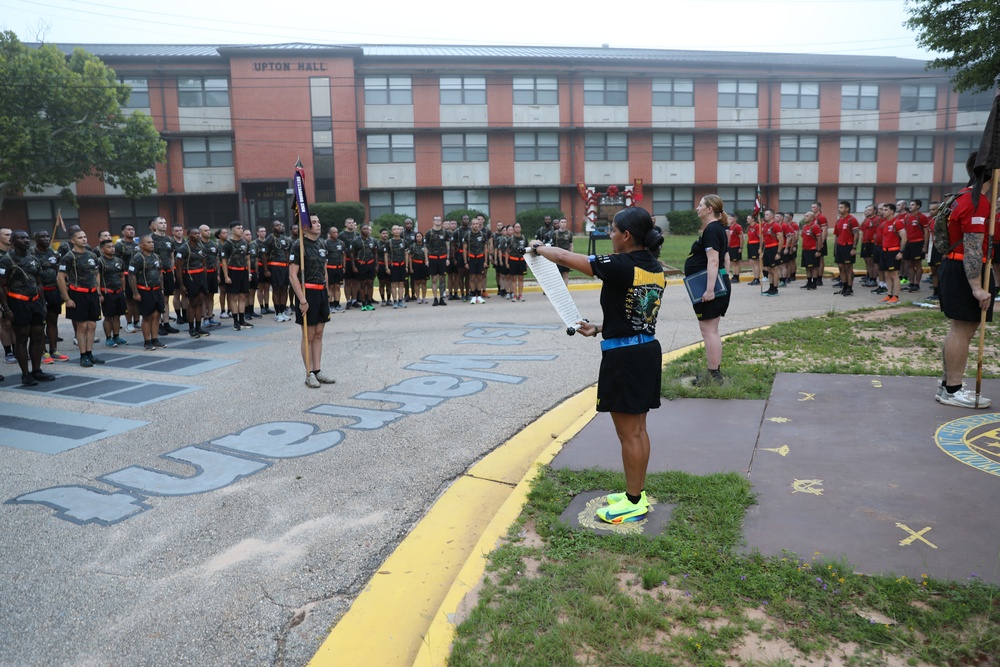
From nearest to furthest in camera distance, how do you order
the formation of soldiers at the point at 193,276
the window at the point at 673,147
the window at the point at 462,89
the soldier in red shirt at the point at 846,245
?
the formation of soldiers at the point at 193,276 → the soldier in red shirt at the point at 846,245 → the window at the point at 462,89 → the window at the point at 673,147

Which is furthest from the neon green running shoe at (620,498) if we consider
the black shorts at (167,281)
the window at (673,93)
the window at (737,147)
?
the window at (737,147)

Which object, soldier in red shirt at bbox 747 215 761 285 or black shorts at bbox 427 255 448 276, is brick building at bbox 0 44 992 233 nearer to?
→ soldier in red shirt at bbox 747 215 761 285

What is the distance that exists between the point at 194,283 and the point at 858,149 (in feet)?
133

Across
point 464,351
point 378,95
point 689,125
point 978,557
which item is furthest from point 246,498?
point 689,125

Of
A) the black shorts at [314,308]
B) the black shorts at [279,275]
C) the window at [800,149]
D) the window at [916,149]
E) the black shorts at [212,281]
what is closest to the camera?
the black shorts at [314,308]

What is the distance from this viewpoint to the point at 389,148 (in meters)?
38.3

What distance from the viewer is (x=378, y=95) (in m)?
37.7

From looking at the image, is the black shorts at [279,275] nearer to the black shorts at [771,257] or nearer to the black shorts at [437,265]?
the black shorts at [437,265]

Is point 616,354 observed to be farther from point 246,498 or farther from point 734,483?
point 246,498

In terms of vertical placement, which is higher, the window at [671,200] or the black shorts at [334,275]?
the window at [671,200]

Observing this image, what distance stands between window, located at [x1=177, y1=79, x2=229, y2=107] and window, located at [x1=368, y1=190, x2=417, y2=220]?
8954 millimetres

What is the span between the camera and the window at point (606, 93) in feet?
128

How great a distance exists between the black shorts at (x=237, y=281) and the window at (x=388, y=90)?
25044 millimetres

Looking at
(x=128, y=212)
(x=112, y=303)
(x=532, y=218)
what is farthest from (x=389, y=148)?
(x=112, y=303)
